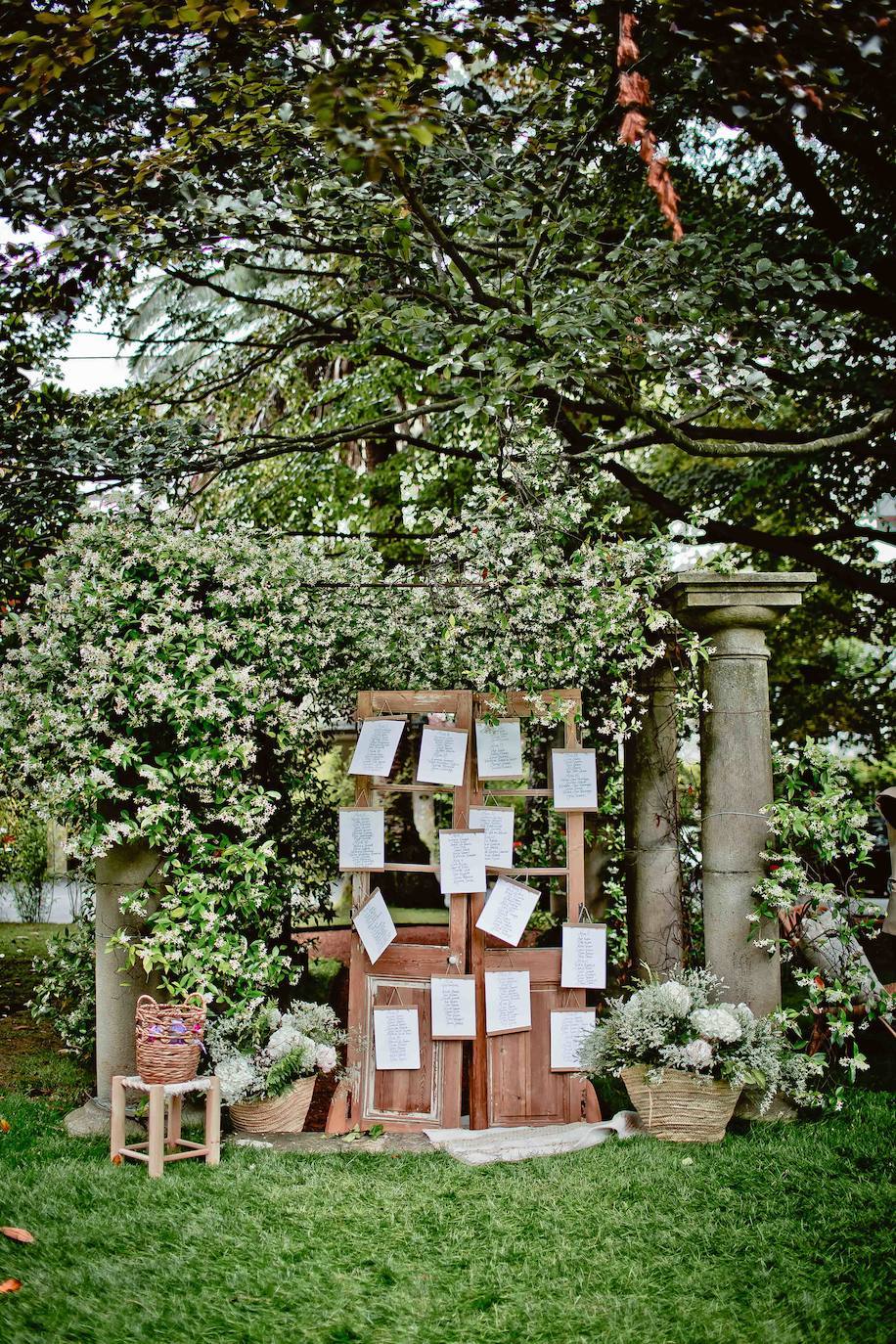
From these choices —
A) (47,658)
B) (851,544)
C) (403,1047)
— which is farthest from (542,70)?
(851,544)

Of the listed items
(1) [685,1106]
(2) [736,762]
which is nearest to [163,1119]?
(1) [685,1106]

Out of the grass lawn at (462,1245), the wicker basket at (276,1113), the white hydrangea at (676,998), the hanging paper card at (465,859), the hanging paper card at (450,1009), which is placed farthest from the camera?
the hanging paper card at (465,859)

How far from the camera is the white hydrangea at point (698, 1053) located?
15.3 ft

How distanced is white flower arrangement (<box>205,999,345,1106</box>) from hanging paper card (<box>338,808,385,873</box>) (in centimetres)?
82

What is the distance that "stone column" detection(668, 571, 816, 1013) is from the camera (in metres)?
5.22

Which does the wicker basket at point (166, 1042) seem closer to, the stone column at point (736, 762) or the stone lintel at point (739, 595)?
the stone column at point (736, 762)

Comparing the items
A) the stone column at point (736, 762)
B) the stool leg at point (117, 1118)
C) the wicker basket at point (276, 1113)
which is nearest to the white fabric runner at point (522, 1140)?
the wicker basket at point (276, 1113)

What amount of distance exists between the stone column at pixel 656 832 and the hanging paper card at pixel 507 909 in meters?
0.95

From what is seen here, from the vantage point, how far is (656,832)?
6.16m

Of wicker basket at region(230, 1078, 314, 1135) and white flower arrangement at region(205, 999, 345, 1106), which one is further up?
white flower arrangement at region(205, 999, 345, 1106)

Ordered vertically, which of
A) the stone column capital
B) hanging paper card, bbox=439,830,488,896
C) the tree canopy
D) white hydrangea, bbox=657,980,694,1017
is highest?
the tree canopy

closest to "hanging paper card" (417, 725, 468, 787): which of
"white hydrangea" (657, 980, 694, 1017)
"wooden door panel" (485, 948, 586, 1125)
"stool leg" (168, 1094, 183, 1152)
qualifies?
"wooden door panel" (485, 948, 586, 1125)

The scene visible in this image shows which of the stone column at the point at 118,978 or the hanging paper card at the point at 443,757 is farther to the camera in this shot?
the hanging paper card at the point at 443,757

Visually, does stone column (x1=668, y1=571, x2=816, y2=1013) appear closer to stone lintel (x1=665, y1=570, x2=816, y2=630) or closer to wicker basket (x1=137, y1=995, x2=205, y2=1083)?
stone lintel (x1=665, y1=570, x2=816, y2=630)
